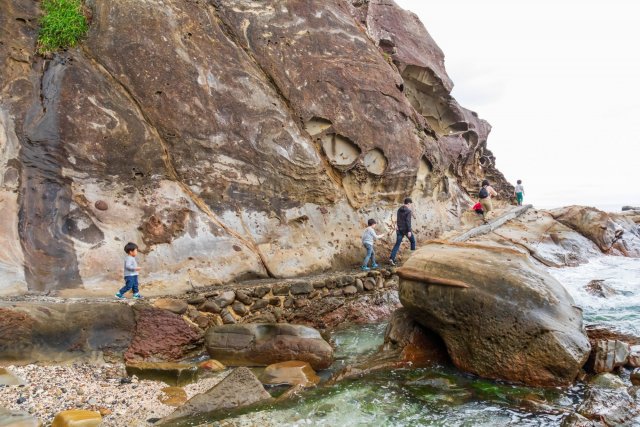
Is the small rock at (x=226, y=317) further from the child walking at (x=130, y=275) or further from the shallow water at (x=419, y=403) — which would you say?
the shallow water at (x=419, y=403)

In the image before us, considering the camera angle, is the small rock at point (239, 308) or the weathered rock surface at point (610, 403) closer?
the weathered rock surface at point (610, 403)

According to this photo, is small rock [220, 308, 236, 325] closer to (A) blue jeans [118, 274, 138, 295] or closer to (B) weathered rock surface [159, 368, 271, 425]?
(A) blue jeans [118, 274, 138, 295]

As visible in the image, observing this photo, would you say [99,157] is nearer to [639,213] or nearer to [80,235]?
[80,235]

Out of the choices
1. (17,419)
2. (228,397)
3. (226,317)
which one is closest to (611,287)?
(226,317)

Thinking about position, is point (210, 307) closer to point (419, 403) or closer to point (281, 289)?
point (281, 289)

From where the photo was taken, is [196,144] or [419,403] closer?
[419,403]

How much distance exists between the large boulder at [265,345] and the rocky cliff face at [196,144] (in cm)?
167

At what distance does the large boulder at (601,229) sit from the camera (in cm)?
1599

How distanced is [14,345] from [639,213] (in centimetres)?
2529

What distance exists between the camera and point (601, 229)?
52.9 feet

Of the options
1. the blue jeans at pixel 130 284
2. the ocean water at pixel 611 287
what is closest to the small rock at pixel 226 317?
the blue jeans at pixel 130 284

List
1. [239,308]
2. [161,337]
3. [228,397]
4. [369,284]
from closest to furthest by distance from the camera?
[228,397] < [161,337] < [239,308] < [369,284]

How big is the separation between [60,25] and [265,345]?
734 cm

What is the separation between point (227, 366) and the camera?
6.72 metres
